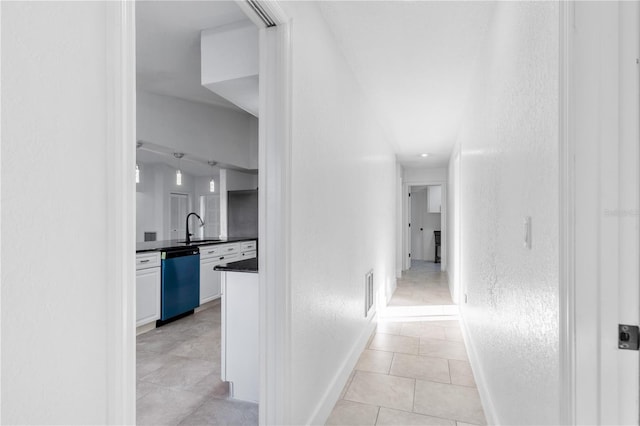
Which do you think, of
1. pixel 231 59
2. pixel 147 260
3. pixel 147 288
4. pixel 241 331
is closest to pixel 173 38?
pixel 231 59

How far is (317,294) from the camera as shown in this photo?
6.32 feet

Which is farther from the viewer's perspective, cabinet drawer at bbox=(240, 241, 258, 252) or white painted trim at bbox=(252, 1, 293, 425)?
cabinet drawer at bbox=(240, 241, 258, 252)

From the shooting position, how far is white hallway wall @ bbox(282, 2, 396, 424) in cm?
165

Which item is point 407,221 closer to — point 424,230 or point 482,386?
point 424,230

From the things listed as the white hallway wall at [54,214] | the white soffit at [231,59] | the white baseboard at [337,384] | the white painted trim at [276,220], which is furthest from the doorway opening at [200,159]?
the white hallway wall at [54,214]

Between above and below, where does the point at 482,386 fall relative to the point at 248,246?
below

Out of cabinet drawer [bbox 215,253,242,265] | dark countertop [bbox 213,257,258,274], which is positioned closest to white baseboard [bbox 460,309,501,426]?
dark countertop [bbox 213,257,258,274]

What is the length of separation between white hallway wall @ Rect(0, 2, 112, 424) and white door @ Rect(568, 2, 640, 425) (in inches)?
43.0

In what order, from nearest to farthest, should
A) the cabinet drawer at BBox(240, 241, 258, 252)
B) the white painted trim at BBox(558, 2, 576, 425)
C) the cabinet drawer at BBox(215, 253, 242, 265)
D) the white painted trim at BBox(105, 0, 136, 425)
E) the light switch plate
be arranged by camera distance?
1. the white painted trim at BBox(105, 0, 136, 425)
2. the white painted trim at BBox(558, 2, 576, 425)
3. the light switch plate
4. the cabinet drawer at BBox(215, 253, 242, 265)
5. the cabinet drawer at BBox(240, 241, 258, 252)

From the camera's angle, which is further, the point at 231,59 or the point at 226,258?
the point at 226,258

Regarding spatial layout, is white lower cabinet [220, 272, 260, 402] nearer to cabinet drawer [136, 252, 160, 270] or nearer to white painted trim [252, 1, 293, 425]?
white painted trim [252, 1, 293, 425]

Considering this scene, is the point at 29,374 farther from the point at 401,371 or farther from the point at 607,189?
the point at 401,371

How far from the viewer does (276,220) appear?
4.93ft

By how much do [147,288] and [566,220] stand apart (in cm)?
377
